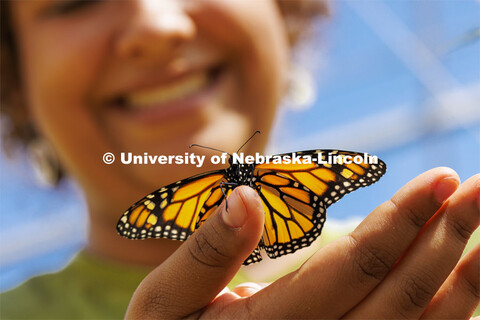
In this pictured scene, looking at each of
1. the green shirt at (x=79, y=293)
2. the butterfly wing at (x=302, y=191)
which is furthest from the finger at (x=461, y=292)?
the green shirt at (x=79, y=293)

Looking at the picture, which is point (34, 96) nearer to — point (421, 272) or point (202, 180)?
point (202, 180)

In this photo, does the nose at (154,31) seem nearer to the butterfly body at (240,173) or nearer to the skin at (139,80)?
the skin at (139,80)

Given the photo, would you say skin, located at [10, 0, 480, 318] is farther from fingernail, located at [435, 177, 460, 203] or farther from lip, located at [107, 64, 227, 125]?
fingernail, located at [435, 177, 460, 203]

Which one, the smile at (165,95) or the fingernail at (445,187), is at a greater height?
the smile at (165,95)

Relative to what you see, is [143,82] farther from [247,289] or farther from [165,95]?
[247,289]

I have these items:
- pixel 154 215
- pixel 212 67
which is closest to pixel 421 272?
pixel 154 215

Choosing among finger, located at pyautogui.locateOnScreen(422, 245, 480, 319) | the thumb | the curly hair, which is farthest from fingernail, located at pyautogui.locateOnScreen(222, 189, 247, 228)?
the curly hair
